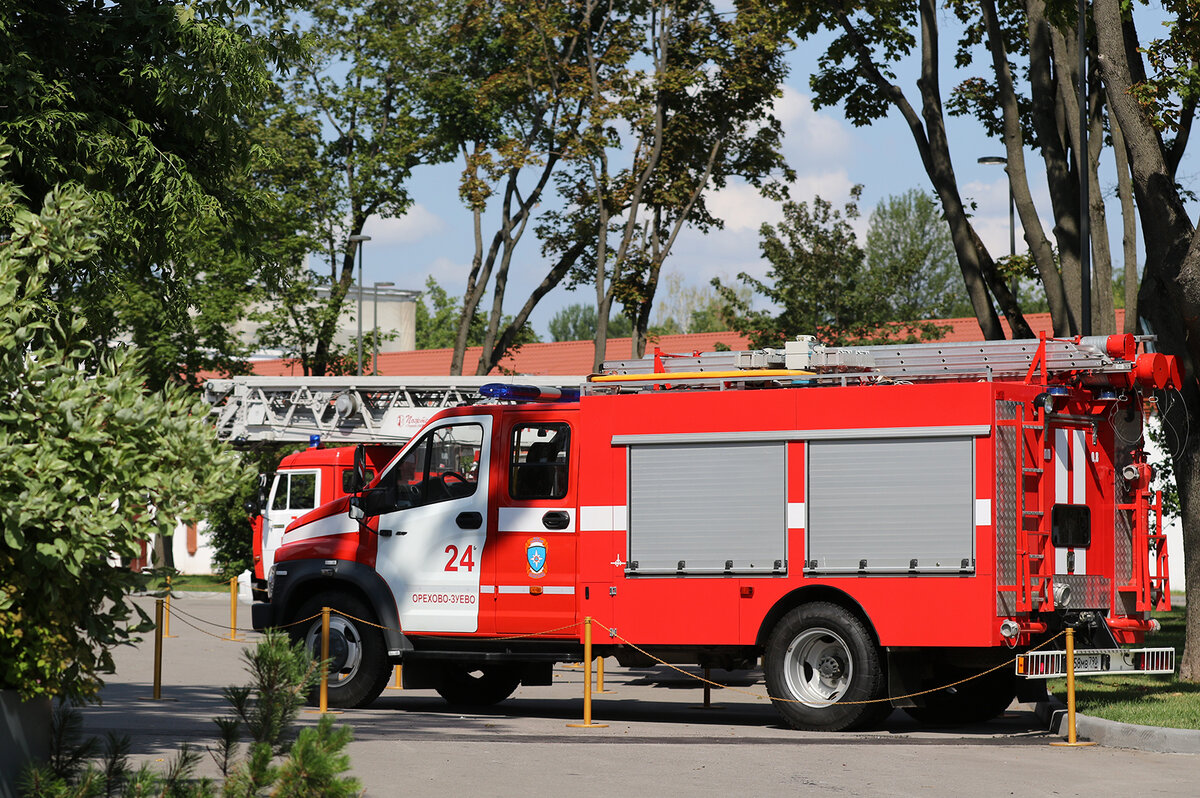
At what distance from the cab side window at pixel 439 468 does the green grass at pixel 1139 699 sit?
5834 mm

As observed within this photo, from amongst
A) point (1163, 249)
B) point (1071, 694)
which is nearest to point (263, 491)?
point (1163, 249)

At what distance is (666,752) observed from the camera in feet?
36.7

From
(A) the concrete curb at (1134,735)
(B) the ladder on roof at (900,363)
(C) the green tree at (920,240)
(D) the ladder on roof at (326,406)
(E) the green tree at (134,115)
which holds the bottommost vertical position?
(A) the concrete curb at (1134,735)

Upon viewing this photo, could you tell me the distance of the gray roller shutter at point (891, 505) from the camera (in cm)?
1212

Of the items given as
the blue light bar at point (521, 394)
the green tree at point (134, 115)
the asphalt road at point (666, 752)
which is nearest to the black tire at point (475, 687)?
the asphalt road at point (666, 752)

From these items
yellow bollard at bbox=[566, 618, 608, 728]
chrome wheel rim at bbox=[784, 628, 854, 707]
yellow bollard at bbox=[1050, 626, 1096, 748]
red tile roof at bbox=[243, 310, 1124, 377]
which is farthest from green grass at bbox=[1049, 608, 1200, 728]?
red tile roof at bbox=[243, 310, 1124, 377]

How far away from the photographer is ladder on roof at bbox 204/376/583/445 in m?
28.8

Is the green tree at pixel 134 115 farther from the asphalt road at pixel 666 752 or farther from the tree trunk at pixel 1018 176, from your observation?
the tree trunk at pixel 1018 176

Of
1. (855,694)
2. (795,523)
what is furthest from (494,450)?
(855,694)

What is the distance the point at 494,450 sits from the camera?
13.7 meters

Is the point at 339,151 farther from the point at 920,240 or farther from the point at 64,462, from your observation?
the point at 920,240

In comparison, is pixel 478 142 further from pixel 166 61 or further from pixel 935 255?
pixel 935 255

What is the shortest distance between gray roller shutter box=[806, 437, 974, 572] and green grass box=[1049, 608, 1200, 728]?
198cm

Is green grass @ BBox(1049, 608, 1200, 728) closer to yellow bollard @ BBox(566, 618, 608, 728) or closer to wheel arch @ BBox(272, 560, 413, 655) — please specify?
yellow bollard @ BBox(566, 618, 608, 728)
